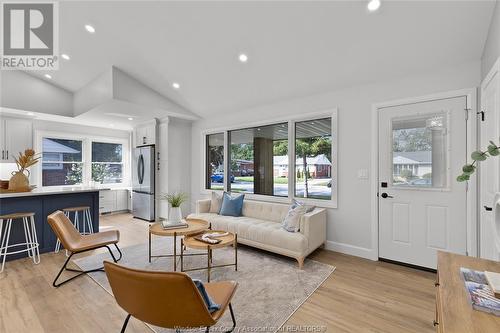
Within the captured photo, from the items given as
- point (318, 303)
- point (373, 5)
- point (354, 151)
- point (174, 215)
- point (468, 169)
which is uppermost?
point (373, 5)

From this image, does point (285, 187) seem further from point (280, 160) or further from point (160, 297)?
point (160, 297)

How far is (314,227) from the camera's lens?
331cm

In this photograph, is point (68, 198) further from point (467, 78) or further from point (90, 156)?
point (467, 78)

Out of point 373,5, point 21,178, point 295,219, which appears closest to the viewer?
→ point 373,5

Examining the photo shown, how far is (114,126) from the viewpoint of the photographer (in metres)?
6.56

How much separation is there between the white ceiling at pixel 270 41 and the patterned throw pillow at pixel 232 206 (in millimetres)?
1945

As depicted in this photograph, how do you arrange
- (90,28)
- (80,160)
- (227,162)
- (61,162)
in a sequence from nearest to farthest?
(90,28)
(227,162)
(61,162)
(80,160)

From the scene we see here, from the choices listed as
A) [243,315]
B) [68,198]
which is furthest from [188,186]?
[243,315]

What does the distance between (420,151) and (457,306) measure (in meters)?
2.55

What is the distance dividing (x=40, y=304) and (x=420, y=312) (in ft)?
11.7

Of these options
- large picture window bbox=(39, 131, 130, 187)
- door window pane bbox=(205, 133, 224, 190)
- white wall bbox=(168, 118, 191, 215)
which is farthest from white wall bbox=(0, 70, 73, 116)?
door window pane bbox=(205, 133, 224, 190)

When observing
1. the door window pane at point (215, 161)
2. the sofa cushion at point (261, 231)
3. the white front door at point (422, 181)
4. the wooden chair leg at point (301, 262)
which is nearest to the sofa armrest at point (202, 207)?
the sofa cushion at point (261, 231)

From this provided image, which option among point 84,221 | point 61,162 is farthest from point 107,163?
point 84,221

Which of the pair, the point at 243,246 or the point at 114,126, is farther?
the point at 114,126
